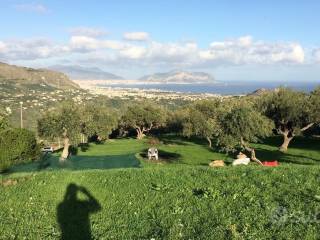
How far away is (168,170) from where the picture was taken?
69.3ft

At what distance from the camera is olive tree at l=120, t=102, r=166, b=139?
302ft

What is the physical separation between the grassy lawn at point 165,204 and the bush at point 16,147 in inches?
736

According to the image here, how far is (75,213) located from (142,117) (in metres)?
75.3

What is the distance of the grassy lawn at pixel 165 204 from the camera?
1379 cm

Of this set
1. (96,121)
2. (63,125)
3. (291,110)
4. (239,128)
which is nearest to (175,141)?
(96,121)

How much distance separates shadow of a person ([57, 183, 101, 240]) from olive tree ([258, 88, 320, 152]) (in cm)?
4483

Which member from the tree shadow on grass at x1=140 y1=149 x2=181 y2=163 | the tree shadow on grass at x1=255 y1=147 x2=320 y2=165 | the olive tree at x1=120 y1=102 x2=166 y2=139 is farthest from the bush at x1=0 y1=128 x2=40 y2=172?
the olive tree at x1=120 y1=102 x2=166 y2=139

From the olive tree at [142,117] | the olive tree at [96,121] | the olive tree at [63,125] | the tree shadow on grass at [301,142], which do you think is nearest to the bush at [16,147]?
the olive tree at [63,125]

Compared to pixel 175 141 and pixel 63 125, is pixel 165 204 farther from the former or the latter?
pixel 175 141

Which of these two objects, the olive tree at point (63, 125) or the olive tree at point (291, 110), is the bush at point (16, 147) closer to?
the olive tree at point (63, 125)

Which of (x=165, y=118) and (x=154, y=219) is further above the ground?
(x=154, y=219)

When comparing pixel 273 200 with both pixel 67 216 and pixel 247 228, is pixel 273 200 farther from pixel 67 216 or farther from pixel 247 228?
pixel 67 216

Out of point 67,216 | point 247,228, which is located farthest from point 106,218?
point 247,228

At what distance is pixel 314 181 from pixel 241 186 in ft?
9.15
